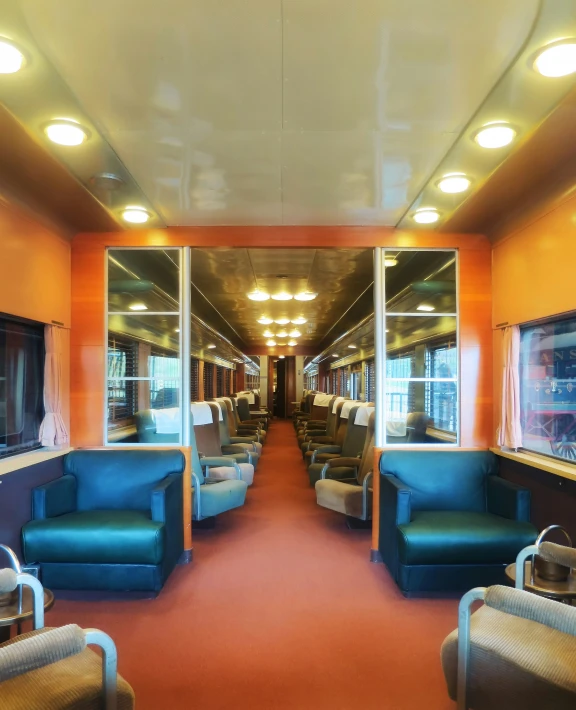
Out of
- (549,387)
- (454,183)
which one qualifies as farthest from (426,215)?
(549,387)

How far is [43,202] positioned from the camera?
337 centimetres

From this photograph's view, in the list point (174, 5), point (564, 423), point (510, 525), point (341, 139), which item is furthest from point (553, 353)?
point (174, 5)

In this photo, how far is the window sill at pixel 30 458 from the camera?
3.06 metres

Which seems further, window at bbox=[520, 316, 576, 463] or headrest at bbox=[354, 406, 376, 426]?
headrest at bbox=[354, 406, 376, 426]

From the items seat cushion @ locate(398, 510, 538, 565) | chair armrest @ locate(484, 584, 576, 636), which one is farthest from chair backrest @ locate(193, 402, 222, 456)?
chair armrest @ locate(484, 584, 576, 636)

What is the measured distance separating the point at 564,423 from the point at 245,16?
3.20 meters

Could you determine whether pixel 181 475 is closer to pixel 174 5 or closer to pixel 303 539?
pixel 303 539

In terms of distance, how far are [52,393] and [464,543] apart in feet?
10.1

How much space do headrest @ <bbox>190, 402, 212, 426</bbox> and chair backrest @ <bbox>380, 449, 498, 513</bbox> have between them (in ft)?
8.85

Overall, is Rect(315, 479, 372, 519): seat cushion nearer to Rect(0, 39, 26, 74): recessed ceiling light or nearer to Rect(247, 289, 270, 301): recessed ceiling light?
Rect(247, 289, 270, 301): recessed ceiling light

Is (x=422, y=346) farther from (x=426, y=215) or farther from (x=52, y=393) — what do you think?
(x=52, y=393)

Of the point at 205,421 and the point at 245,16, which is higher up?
the point at 245,16

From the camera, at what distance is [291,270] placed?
18.6 feet

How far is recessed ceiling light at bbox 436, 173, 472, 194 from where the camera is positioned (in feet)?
9.69
